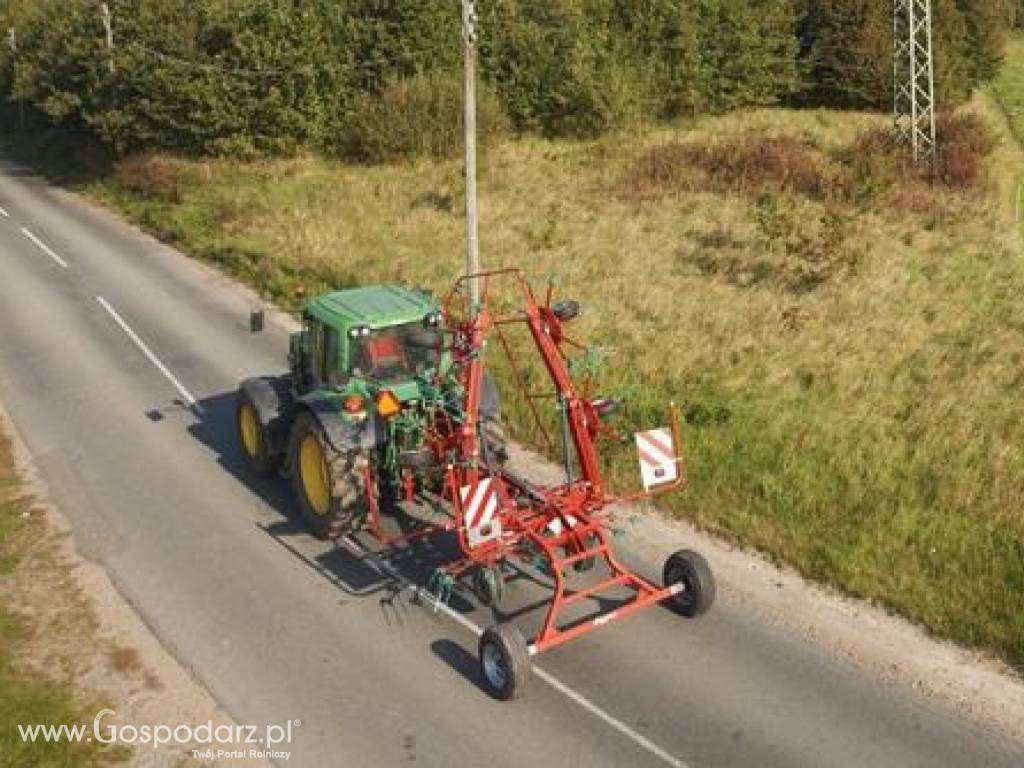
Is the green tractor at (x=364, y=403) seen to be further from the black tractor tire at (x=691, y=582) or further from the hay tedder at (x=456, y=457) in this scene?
the black tractor tire at (x=691, y=582)

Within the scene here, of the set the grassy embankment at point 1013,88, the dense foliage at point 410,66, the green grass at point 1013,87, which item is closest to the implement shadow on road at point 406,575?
the dense foliage at point 410,66

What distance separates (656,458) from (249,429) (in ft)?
21.1

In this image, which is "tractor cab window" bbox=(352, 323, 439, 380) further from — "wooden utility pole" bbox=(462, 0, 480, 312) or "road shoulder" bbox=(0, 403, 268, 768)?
"wooden utility pole" bbox=(462, 0, 480, 312)

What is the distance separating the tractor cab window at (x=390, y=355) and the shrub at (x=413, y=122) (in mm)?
27139

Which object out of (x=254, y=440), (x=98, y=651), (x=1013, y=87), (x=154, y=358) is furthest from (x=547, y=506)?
(x=1013, y=87)

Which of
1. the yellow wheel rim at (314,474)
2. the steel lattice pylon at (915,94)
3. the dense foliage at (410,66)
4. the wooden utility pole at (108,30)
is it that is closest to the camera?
the yellow wheel rim at (314,474)

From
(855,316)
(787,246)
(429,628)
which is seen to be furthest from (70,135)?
(429,628)

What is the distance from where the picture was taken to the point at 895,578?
10539 mm

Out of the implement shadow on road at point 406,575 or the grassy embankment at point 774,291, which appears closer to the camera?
the implement shadow on road at point 406,575

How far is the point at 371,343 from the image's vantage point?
11.5m

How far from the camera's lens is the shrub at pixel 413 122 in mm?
37250

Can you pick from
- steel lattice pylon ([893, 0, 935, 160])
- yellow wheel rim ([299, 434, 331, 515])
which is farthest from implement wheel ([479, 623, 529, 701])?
steel lattice pylon ([893, 0, 935, 160])

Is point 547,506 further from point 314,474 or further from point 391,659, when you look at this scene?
point 314,474

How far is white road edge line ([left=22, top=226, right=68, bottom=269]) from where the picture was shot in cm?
2691
